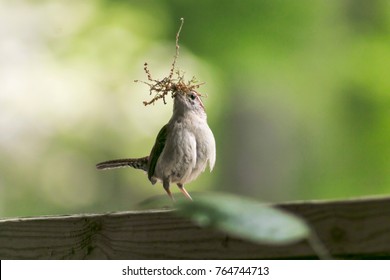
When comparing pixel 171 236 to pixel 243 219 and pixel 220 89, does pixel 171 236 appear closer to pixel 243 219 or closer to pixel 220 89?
pixel 243 219

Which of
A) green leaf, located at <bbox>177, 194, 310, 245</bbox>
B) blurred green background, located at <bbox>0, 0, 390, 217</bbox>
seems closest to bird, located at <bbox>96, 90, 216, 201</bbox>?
green leaf, located at <bbox>177, 194, 310, 245</bbox>

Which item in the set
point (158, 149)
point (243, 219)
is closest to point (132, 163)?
point (158, 149)

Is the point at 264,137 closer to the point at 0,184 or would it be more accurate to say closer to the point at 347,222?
the point at 0,184

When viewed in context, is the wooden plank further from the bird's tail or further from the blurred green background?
the blurred green background

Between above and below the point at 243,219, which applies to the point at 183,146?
above

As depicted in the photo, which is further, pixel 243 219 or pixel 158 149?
pixel 158 149

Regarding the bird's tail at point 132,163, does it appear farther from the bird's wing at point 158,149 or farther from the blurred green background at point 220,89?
the blurred green background at point 220,89
